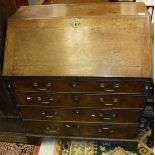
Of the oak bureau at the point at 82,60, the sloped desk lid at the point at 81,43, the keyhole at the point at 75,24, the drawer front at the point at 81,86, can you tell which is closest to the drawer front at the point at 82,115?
the oak bureau at the point at 82,60

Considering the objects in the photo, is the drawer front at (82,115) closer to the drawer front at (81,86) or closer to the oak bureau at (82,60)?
the oak bureau at (82,60)

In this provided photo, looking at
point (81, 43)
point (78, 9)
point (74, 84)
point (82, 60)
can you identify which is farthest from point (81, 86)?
point (78, 9)

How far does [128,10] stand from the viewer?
1.47 m

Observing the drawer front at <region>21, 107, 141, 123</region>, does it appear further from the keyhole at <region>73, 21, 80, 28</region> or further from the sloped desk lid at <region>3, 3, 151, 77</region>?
the keyhole at <region>73, 21, 80, 28</region>

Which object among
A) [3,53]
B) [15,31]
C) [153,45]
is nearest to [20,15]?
[15,31]

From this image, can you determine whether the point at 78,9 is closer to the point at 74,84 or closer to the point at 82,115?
the point at 74,84

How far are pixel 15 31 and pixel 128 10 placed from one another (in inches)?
31.3

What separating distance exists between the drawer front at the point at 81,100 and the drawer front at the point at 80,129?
0.75 ft

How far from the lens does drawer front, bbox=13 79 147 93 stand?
140 centimetres

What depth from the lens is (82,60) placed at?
54.9 inches

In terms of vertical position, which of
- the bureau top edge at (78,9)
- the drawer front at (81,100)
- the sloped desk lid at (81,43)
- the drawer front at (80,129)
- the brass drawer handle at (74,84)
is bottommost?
the drawer front at (80,129)

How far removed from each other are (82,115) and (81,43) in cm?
58

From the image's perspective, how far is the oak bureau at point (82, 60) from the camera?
4.48 ft

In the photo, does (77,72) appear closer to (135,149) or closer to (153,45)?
(153,45)
